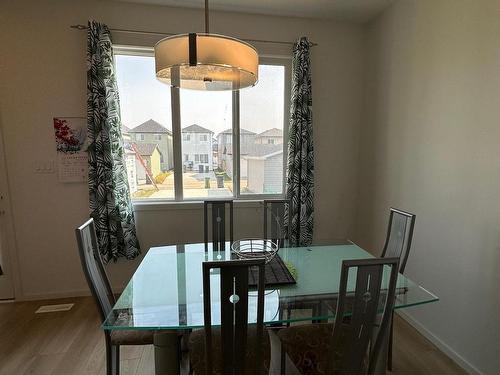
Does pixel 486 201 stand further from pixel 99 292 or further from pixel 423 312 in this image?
pixel 99 292

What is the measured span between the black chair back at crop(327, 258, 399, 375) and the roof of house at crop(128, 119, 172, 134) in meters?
2.40

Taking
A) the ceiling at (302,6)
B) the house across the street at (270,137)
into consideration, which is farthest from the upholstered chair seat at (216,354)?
the ceiling at (302,6)

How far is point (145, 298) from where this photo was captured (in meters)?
1.49

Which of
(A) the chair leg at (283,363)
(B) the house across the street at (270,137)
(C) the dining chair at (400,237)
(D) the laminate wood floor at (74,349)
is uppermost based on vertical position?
(B) the house across the street at (270,137)

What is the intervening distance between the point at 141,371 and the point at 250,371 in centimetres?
100

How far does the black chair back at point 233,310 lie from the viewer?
42.2 inches

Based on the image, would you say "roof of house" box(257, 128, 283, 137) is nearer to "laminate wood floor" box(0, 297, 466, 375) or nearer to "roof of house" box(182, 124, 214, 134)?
"roof of house" box(182, 124, 214, 134)

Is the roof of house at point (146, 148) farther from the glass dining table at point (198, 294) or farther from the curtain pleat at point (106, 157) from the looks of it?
the glass dining table at point (198, 294)

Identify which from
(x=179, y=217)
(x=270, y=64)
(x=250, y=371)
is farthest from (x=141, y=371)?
(x=270, y=64)

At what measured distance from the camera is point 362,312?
1.20m

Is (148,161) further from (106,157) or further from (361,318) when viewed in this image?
(361,318)

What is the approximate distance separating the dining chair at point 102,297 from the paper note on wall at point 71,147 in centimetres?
136

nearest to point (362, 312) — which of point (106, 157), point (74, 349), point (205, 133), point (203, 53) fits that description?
point (203, 53)

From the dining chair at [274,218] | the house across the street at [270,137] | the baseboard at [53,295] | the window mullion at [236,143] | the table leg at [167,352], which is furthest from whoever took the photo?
the house across the street at [270,137]
